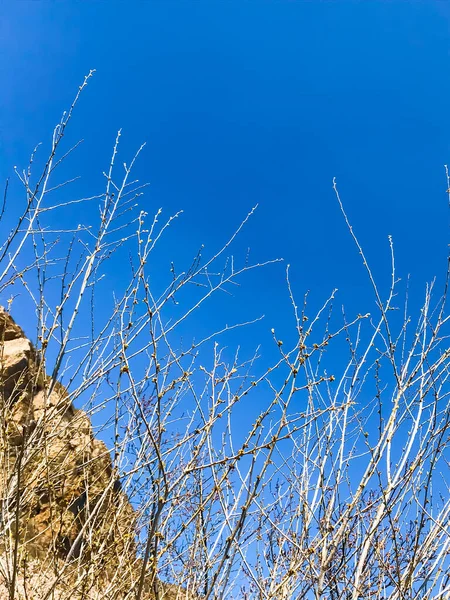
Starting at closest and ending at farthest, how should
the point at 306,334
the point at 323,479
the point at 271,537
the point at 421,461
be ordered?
the point at 306,334 < the point at 421,461 < the point at 323,479 < the point at 271,537

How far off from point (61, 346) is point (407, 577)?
6.03 feet

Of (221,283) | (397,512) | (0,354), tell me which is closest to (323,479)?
(397,512)

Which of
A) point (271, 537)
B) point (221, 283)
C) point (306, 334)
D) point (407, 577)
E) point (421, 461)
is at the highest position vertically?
point (221, 283)

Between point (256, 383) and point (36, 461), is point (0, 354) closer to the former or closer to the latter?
point (36, 461)

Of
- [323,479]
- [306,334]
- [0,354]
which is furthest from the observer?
[323,479]

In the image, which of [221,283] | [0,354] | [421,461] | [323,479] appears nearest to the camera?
[421,461]

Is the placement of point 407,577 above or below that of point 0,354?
below

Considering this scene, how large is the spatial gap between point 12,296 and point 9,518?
56.3 inches

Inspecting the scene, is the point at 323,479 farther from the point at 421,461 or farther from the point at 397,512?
the point at 421,461

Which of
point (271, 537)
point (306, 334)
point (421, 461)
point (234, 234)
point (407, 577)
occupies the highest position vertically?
point (234, 234)

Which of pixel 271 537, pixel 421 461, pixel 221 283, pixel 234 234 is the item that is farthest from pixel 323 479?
pixel 234 234

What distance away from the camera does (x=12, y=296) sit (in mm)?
3180

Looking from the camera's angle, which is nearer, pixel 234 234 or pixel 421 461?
pixel 421 461

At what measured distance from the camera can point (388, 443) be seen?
235 cm
